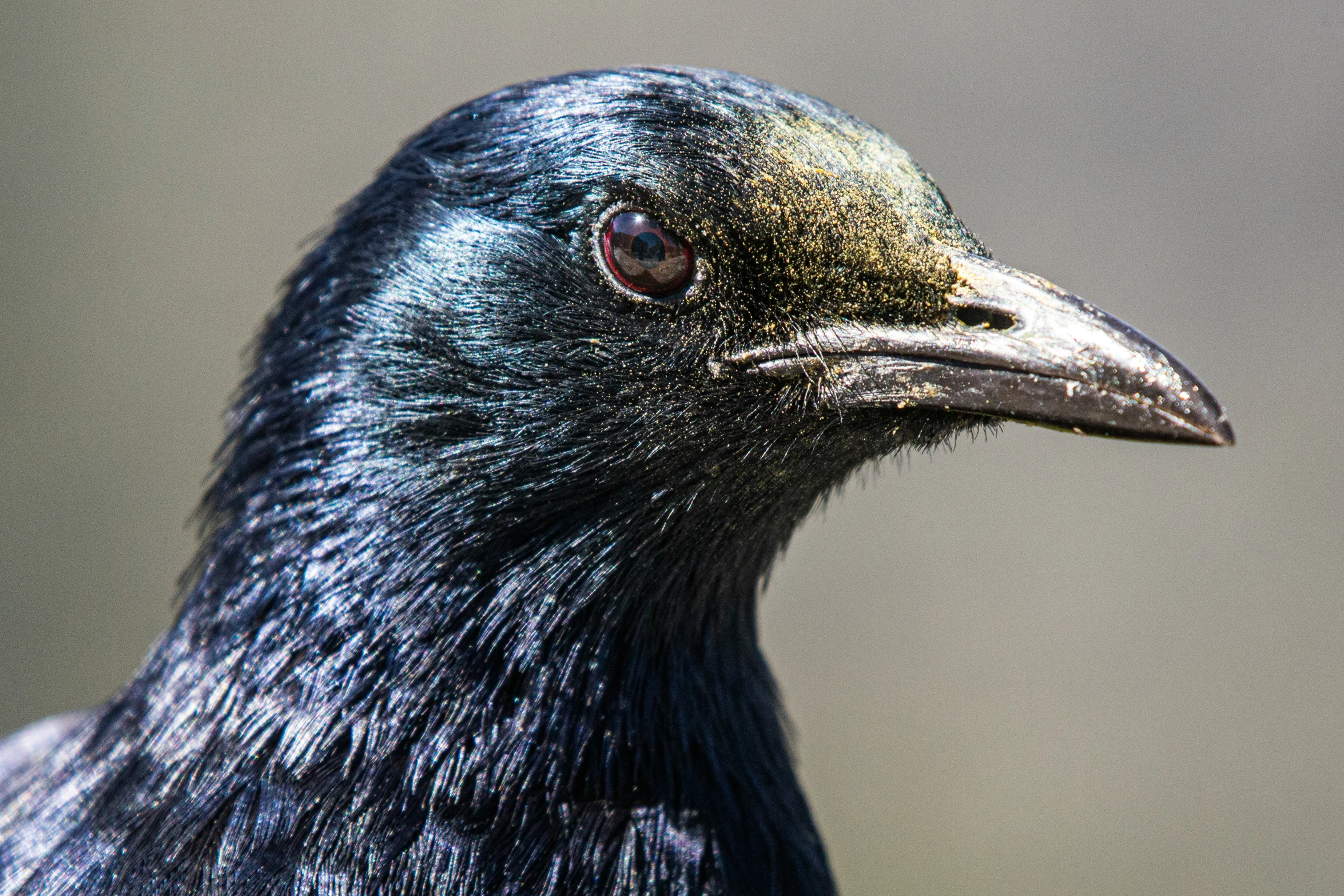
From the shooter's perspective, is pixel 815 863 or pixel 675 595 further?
pixel 815 863

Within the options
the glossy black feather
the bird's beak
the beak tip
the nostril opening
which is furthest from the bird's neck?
the beak tip

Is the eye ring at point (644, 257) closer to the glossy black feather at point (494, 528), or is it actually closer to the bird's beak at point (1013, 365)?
the glossy black feather at point (494, 528)

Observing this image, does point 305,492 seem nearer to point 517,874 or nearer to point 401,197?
point 401,197

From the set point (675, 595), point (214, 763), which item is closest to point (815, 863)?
point (675, 595)

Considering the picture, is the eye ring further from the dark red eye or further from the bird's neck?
the bird's neck

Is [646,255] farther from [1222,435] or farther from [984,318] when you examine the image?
[1222,435]

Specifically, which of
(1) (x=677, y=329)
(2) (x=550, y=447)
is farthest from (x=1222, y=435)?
(2) (x=550, y=447)
